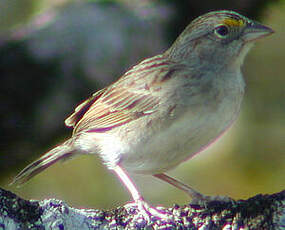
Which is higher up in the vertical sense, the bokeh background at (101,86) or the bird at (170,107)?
the bokeh background at (101,86)

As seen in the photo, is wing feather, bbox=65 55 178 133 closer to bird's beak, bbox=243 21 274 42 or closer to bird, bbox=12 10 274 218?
bird, bbox=12 10 274 218

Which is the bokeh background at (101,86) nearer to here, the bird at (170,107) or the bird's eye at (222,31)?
the bird at (170,107)

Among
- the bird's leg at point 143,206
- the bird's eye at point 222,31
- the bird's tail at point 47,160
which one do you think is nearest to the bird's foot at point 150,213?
the bird's leg at point 143,206

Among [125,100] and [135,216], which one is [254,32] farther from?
[135,216]

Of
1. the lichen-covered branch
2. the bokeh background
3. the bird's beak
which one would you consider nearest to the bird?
the bird's beak

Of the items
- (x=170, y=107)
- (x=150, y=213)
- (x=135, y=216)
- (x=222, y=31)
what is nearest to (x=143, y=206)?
(x=150, y=213)

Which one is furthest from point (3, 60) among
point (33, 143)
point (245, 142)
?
point (245, 142)

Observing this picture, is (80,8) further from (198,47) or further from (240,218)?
(240,218)
